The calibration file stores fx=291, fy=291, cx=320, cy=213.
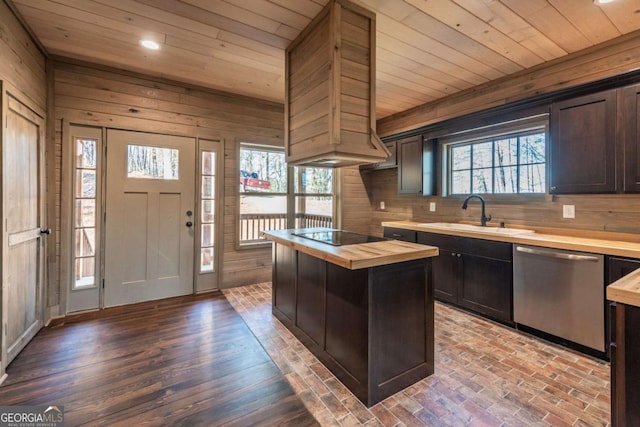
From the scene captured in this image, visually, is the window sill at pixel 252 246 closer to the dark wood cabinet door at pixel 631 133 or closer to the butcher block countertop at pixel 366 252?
the butcher block countertop at pixel 366 252

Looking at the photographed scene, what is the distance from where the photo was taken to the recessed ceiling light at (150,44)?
8.82 ft

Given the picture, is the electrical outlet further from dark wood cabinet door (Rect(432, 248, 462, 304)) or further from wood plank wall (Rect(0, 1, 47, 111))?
wood plank wall (Rect(0, 1, 47, 111))

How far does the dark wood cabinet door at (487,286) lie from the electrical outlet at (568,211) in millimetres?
768

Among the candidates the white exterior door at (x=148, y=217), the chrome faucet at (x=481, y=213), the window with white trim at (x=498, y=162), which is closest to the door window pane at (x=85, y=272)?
the white exterior door at (x=148, y=217)

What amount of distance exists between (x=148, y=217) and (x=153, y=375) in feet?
6.63

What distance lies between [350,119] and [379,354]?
1670mm

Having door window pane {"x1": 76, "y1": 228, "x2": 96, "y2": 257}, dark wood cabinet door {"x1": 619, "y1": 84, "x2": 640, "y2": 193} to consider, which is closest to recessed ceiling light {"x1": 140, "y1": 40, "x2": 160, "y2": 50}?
door window pane {"x1": 76, "y1": 228, "x2": 96, "y2": 257}

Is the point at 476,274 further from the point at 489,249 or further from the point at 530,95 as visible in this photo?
the point at 530,95

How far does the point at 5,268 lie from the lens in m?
2.05

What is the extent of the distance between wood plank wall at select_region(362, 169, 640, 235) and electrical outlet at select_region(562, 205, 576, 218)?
29 millimetres

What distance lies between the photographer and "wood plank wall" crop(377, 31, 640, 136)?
249 centimetres

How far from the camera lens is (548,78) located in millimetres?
2957

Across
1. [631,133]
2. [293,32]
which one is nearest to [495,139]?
[631,133]

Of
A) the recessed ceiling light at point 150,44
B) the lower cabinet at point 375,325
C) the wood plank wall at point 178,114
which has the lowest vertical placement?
the lower cabinet at point 375,325
